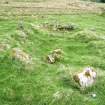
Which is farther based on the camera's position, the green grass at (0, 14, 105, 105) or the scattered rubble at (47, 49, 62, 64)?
the scattered rubble at (47, 49, 62, 64)

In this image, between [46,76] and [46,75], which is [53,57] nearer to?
[46,75]

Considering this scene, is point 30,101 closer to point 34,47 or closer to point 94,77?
point 94,77

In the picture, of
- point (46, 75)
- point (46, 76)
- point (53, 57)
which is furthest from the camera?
point (53, 57)

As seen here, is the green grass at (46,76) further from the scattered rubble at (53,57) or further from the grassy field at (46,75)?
the scattered rubble at (53,57)

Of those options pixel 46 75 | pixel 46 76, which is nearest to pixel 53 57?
pixel 46 75

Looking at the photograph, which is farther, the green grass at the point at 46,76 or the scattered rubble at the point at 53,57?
the scattered rubble at the point at 53,57

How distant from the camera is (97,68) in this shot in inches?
544

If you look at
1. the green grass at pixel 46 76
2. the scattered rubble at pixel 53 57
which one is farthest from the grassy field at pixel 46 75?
the scattered rubble at pixel 53 57

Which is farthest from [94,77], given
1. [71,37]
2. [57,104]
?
[71,37]

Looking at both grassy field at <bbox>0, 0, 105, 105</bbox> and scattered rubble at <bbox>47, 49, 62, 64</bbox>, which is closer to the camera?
grassy field at <bbox>0, 0, 105, 105</bbox>

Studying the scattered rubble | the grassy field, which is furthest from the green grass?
the scattered rubble

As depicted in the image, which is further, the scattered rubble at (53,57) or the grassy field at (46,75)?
the scattered rubble at (53,57)

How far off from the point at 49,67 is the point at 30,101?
310 cm

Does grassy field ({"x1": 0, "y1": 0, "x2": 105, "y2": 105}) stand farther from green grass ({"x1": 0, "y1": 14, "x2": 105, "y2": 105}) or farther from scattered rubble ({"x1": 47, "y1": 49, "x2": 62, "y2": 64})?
scattered rubble ({"x1": 47, "y1": 49, "x2": 62, "y2": 64})
